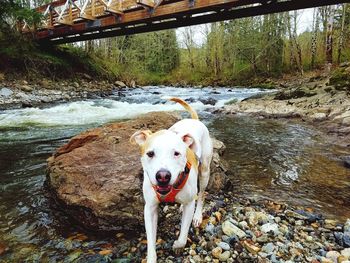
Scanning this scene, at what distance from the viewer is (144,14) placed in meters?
14.0

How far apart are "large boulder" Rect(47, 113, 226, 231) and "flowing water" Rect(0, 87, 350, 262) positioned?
27 cm

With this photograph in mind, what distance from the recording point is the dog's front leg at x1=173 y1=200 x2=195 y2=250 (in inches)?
109

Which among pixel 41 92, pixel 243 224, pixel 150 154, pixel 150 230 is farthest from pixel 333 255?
pixel 41 92

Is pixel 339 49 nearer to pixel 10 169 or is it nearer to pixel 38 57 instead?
pixel 38 57

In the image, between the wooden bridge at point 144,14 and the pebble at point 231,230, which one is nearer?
the pebble at point 231,230

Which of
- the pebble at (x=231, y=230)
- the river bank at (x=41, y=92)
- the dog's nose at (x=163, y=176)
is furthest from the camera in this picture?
the river bank at (x=41, y=92)

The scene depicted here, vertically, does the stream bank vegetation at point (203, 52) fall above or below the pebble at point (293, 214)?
above

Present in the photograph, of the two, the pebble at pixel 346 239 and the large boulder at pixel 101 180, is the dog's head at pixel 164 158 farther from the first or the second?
the pebble at pixel 346 239

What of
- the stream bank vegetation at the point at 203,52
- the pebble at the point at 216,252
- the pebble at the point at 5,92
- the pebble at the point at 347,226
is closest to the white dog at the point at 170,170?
the pebble at the point at 216,252

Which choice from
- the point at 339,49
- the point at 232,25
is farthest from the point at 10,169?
the point at 232,25

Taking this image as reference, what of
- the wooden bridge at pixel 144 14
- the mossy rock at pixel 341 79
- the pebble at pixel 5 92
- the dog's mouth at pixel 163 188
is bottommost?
the mossy rock at pixel 341 79

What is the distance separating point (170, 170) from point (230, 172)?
132 inches

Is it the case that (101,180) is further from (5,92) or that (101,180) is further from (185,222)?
(5,92)

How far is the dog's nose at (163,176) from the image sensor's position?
212 cm
